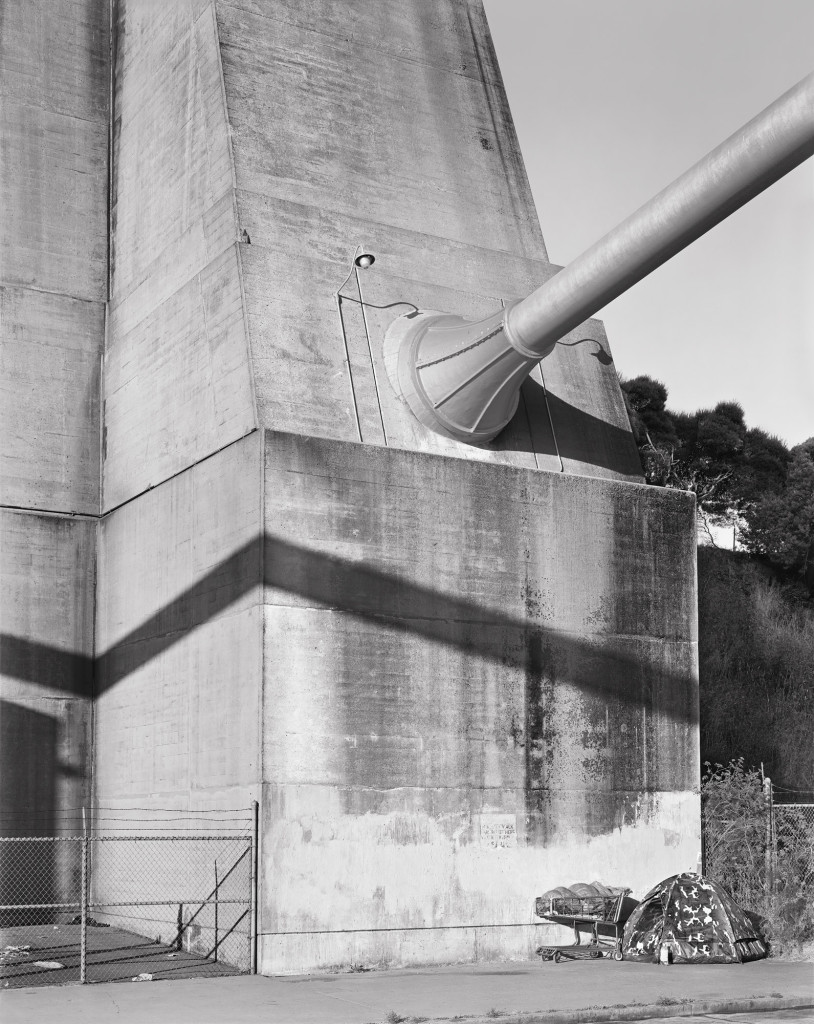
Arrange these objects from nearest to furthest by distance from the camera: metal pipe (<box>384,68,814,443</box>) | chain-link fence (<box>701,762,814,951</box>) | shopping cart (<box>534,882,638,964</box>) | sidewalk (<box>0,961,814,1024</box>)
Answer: sidewalk (<box>0,961,814,1024</box>) < metal pipe (<box>384,68,814,443</box>) < shopping cart (<box>534,882,638,964</box>) < chain-link fence (<box>701,762,814,951</box>)

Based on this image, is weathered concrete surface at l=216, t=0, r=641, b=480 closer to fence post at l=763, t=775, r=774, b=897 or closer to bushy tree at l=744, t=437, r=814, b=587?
fence post at l=763, t=775, r=774, b=897

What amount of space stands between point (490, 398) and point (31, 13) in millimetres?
10318

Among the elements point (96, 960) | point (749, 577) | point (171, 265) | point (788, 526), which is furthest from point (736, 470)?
point (96, 960)

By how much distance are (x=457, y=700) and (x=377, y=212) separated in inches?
271

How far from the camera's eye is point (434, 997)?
1261 centimetres

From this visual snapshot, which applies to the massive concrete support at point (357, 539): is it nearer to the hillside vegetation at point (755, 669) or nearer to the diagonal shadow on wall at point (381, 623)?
the diagonal shadow on wall at point (381, 623)

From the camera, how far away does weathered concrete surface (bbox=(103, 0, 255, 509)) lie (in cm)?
1652

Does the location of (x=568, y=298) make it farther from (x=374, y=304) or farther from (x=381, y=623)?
(x=381, y=623)

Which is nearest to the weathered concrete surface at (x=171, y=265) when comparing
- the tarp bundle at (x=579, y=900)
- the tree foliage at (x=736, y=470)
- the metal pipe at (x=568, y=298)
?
the metal pipe at (x=568, y=298)

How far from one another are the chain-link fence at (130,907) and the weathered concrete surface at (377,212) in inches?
202

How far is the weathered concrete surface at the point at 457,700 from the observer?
14.7 meters

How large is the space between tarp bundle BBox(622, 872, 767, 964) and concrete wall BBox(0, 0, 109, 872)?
7908mm

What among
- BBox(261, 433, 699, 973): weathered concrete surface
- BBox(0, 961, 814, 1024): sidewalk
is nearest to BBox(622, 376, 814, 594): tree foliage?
BBox(261, 433, 699, 973): weathered concrete surface

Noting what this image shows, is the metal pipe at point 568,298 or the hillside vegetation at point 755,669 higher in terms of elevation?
the metal pipe at point 568,298
